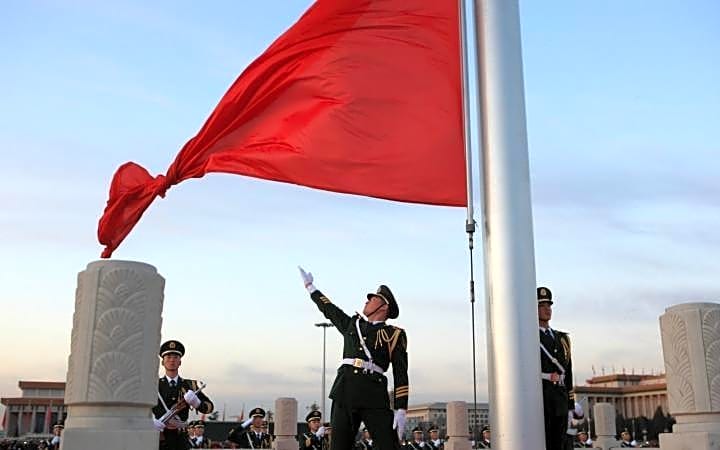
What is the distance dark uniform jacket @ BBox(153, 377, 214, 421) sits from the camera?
6.79 metres

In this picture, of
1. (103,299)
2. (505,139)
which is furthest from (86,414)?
(505,139)

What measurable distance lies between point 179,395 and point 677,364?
4.66 meters

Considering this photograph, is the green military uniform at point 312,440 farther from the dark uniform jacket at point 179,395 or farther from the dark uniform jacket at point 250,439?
the dark uniform jacket at point 179,395

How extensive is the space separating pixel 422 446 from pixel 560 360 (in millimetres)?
17279

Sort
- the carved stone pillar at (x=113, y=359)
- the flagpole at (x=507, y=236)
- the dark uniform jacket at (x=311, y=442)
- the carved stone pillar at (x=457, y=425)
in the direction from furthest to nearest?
the carved stone pillar at (x=457, y=425) → the dark uniform jacket at (x=311, y=442) → the flagpole at (x=507, y=236) → the carved stone pillar at (x=113, y=359)

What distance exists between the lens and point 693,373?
286 inches

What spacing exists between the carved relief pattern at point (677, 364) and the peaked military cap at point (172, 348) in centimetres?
464

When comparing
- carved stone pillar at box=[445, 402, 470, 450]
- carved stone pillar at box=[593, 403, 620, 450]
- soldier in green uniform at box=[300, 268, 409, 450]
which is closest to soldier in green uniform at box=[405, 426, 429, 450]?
carved stone pillar at box=[445, 402, 470, 450]

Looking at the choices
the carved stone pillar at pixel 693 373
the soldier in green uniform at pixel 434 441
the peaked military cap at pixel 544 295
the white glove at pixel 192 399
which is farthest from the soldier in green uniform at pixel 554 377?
the soldier in green uniform at pixel 434 441

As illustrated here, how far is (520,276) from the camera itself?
→ 16.1 feet

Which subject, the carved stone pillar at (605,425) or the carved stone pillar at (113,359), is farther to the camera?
the carved stone pillar at (605,425)

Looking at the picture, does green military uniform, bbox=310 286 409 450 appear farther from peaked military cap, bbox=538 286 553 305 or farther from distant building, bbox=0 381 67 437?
distant building, bbox=0 381 67 437

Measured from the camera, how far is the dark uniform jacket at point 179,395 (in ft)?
22.3

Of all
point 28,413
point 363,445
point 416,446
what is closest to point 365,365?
point 363,445
